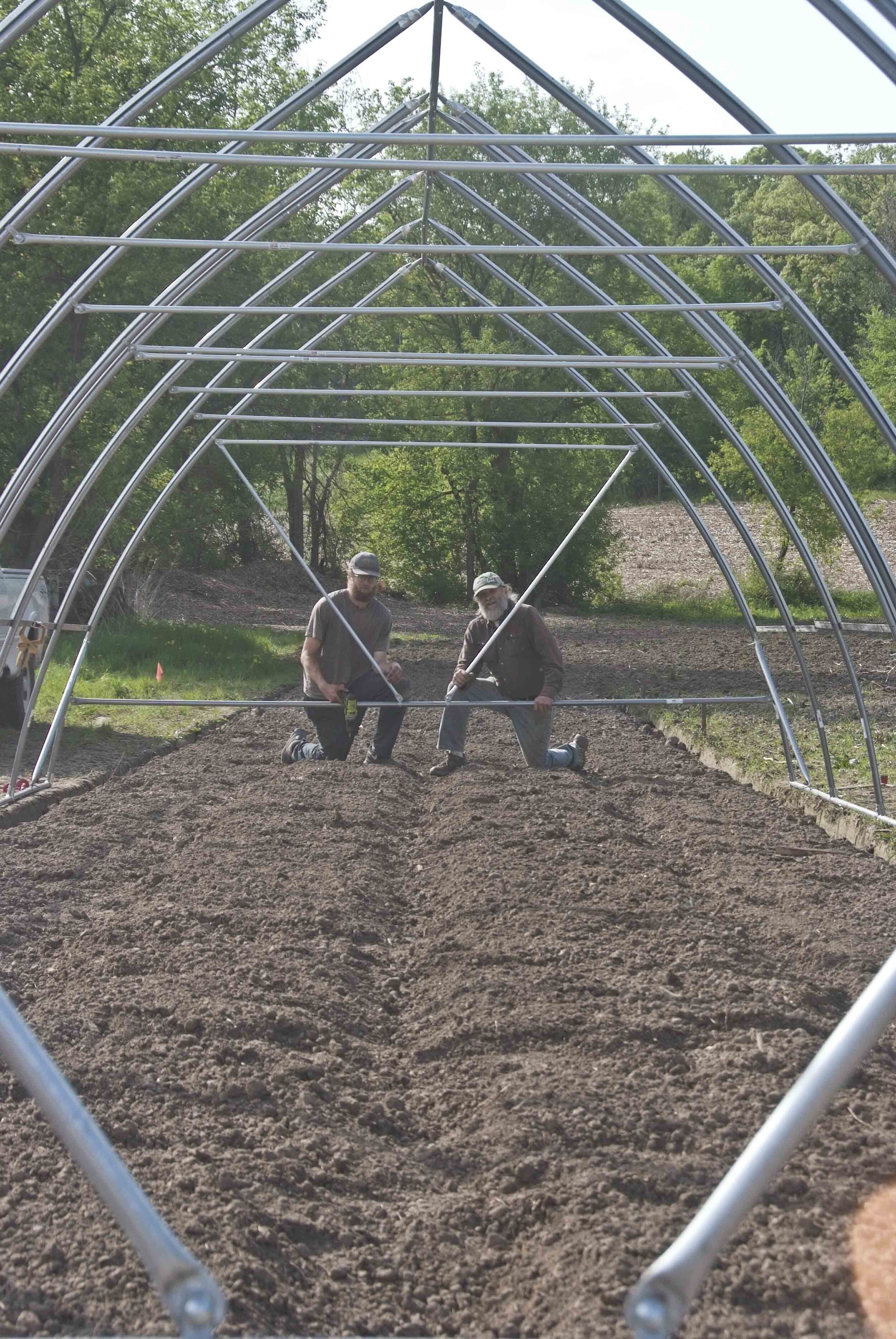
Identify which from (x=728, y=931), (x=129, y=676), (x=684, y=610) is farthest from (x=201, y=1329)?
(x=684, y=610)

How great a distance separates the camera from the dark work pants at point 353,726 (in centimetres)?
879

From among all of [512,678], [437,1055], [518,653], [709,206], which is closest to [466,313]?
[709,206]

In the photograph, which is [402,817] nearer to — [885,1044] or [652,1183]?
[885,1044]

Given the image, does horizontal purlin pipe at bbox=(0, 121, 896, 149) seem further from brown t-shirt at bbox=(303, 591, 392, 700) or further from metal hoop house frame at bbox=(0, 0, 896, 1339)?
brown t-shirt at bbox=(303, 591, 392, 700)

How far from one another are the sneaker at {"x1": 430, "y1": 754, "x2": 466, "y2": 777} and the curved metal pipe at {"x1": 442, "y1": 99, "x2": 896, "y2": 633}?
3.22 meters

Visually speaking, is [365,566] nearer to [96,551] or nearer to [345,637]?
[345,637]

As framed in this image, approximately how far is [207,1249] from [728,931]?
113 inches

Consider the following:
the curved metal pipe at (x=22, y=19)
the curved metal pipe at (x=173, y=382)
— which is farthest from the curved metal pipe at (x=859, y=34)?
the curved metal pipe at (x=173, y=382)

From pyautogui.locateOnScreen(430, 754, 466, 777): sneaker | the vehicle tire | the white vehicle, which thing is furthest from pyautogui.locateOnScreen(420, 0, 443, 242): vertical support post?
the vehicle tire

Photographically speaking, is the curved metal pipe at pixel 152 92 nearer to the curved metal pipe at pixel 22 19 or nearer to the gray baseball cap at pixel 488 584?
the curved metal pipe at pixel 22 19

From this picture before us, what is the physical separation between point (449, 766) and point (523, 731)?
0.55 meters

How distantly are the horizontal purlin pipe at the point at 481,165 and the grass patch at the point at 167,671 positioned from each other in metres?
5.77

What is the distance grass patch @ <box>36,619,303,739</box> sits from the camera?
10875mm

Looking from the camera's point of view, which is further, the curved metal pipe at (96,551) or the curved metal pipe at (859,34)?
the curved metal pipe at (96,551)
